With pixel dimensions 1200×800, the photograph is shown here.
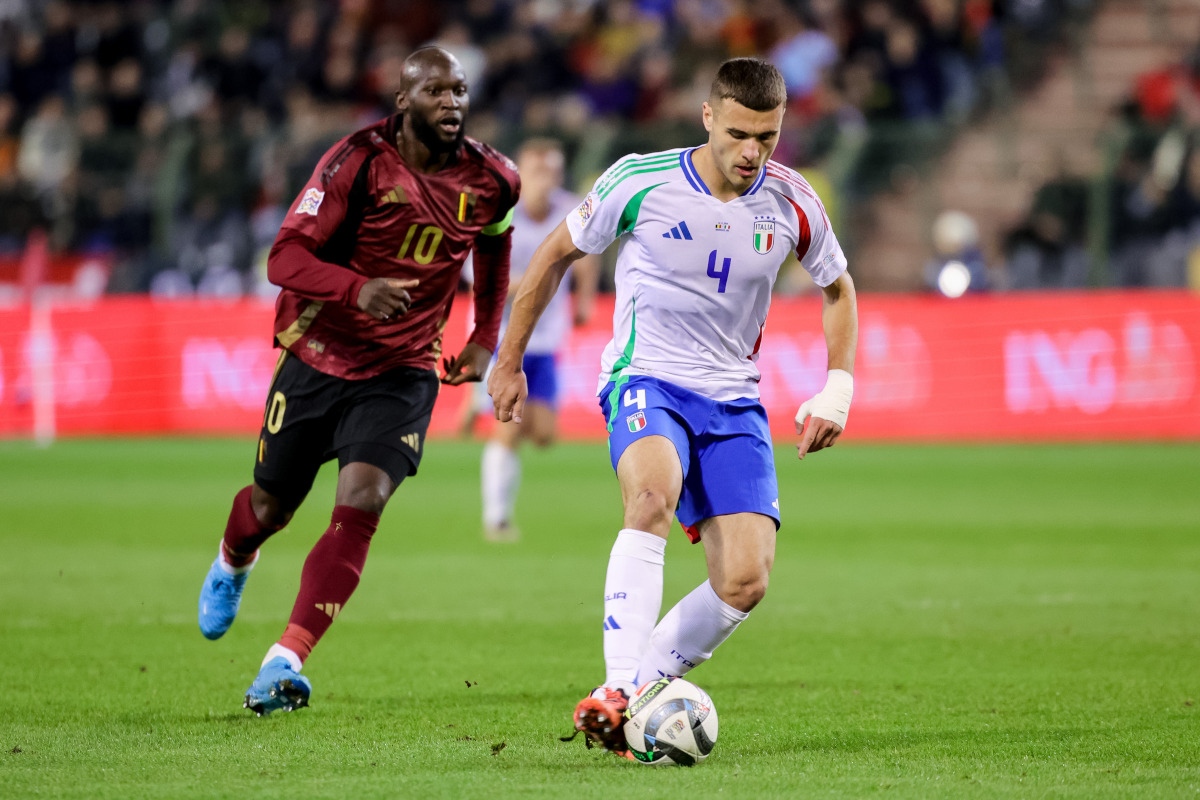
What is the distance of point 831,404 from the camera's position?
532 centimetres

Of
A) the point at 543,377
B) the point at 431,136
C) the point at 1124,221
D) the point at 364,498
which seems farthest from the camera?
the point at 1124,221

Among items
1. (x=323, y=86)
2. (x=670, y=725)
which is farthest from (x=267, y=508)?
(x=323, y=86)

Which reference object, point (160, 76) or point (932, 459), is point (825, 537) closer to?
point (932, 459)

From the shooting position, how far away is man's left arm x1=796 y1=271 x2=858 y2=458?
5285 millimetres

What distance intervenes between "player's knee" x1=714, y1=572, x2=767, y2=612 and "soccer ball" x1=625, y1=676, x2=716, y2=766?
37cm

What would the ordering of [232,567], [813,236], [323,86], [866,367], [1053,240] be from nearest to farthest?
[813,236], [232,567], [866,367], [1053,240], [323,86]

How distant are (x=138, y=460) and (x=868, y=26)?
35.6ft

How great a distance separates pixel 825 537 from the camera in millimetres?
11406

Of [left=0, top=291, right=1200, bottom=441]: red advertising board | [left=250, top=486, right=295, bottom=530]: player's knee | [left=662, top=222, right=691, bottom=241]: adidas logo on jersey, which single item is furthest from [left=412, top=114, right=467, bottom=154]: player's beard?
[left=0, top=291, right=1200, bottom=441]: red advertising board

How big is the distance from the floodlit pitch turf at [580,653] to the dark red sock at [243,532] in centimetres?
52

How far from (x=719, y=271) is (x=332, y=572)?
1.77 m

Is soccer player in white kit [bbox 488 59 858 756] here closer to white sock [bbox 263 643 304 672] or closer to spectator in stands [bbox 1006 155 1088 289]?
white sock [bbox 263 643 304 672]

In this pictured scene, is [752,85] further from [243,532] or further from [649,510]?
[243,532]

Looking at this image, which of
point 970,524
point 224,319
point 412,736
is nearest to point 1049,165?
point 970,524
